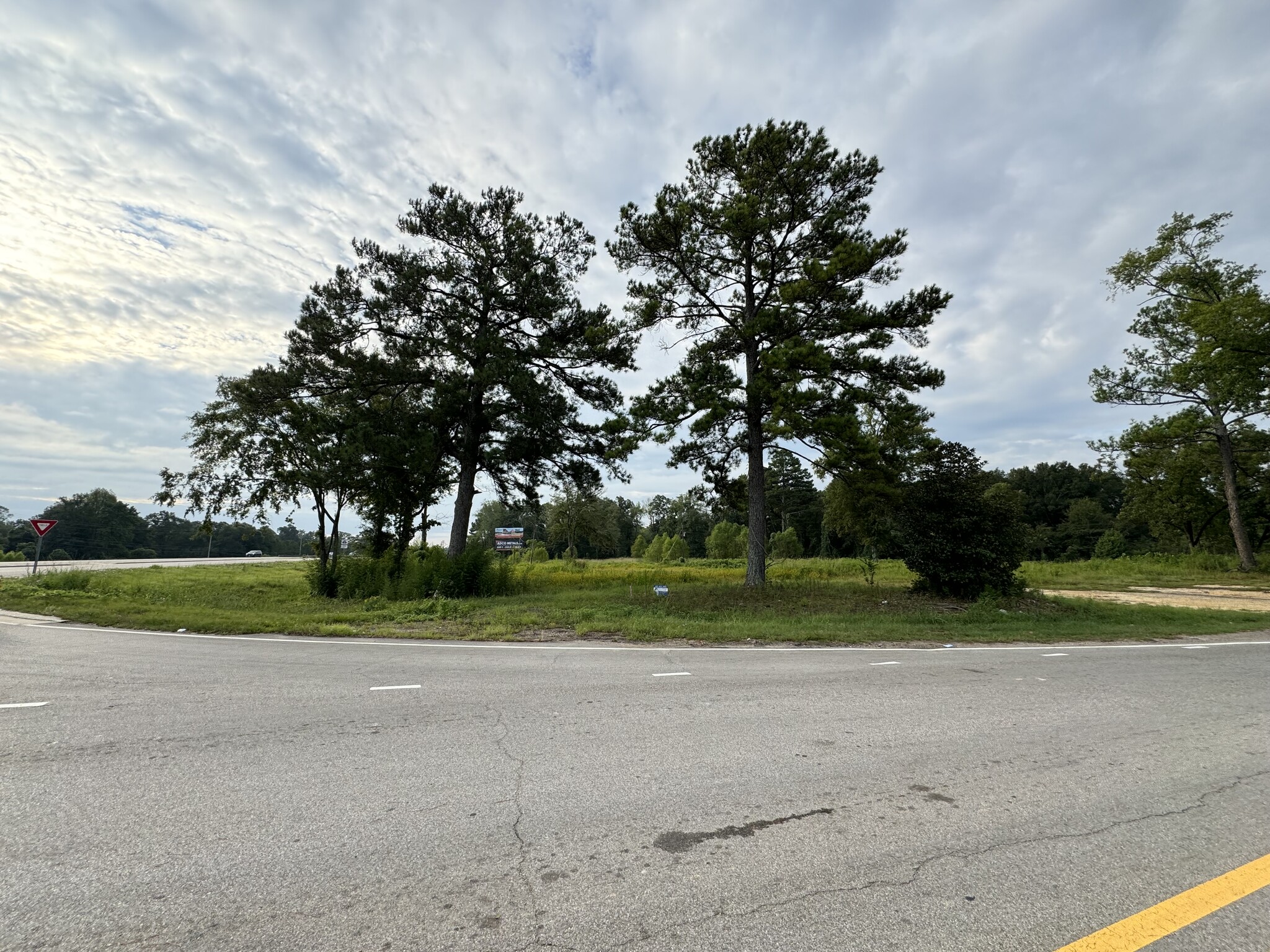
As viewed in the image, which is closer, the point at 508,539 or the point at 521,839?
the point at 521,839

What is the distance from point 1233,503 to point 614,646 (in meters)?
35.6

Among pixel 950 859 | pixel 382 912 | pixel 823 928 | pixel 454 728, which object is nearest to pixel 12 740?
pixel 454 728

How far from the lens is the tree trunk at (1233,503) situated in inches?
1093

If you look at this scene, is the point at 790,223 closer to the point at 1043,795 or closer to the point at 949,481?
the point at 949,481

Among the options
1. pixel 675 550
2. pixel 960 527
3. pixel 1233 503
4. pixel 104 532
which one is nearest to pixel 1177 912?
pixel 960 527

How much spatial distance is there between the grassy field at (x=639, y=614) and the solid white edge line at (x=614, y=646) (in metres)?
0.64

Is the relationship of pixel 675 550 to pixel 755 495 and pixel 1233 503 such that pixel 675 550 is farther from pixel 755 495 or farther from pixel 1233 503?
pixel 755 495

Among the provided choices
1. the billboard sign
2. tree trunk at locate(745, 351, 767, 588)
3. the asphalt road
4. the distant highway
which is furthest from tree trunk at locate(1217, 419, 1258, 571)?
the billboard sign

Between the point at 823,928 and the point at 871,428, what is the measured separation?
15.8 m

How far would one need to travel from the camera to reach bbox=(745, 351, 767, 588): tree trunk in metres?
17.5

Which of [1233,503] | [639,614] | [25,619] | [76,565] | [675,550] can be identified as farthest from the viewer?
[675,550]

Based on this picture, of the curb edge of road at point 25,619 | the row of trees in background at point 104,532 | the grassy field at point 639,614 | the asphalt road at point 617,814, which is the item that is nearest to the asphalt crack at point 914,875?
the asphalt road at point 617,814

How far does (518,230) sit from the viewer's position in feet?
70.8

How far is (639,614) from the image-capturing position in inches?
555
